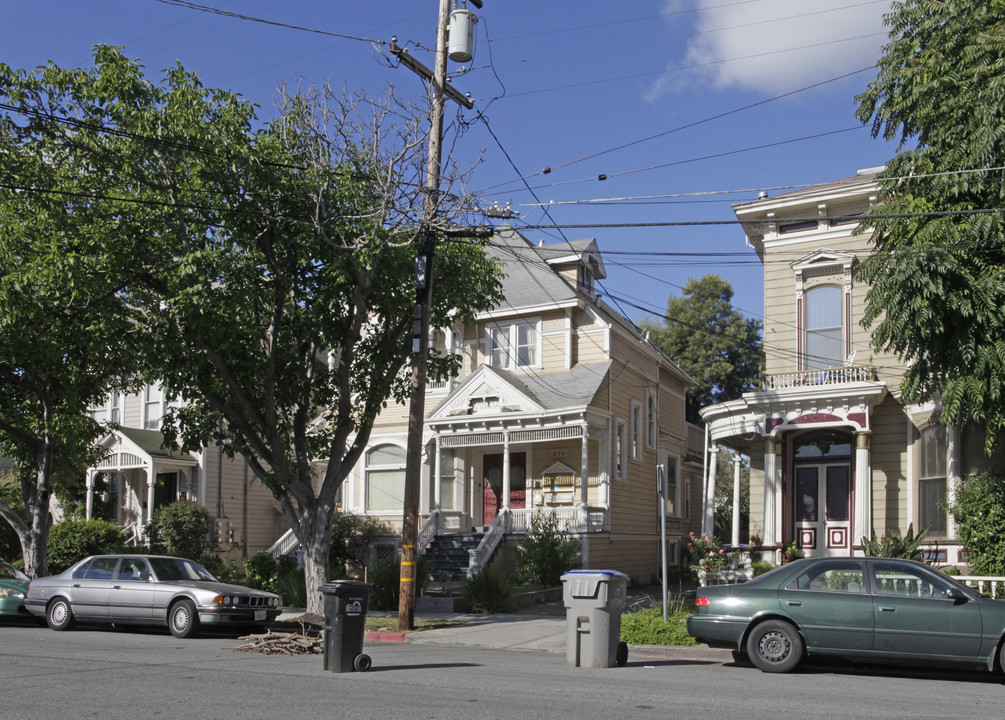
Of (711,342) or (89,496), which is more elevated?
(711,342)

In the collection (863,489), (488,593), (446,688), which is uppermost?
(863,489)

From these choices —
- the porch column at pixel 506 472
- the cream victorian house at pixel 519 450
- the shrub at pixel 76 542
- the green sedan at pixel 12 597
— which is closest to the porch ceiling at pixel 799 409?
the cream victorian house at pixel 519 450

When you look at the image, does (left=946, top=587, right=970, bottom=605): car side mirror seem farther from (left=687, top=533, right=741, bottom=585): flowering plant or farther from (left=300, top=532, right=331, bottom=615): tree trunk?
(left=300, top=532, right=331, bottom=615): tree trunk

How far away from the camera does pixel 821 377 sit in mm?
20391

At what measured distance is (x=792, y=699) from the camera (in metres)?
9.23

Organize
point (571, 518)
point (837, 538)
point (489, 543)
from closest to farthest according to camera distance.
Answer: point (837, 538), point (489, 543), point (571, 518)

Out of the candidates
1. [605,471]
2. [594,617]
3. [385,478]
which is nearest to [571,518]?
[605,471]

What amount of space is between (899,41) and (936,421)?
24.1 ft

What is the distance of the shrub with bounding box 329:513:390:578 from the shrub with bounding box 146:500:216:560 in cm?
516

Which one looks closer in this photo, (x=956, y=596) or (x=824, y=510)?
(x=956, y=596)

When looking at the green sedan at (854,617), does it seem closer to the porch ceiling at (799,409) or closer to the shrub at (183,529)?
the porch ceiling at (799,409)

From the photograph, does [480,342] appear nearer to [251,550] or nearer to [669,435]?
[669,435]

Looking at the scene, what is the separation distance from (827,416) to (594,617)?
10.1 metres

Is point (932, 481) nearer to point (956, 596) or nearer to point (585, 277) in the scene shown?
point (956, 596)
